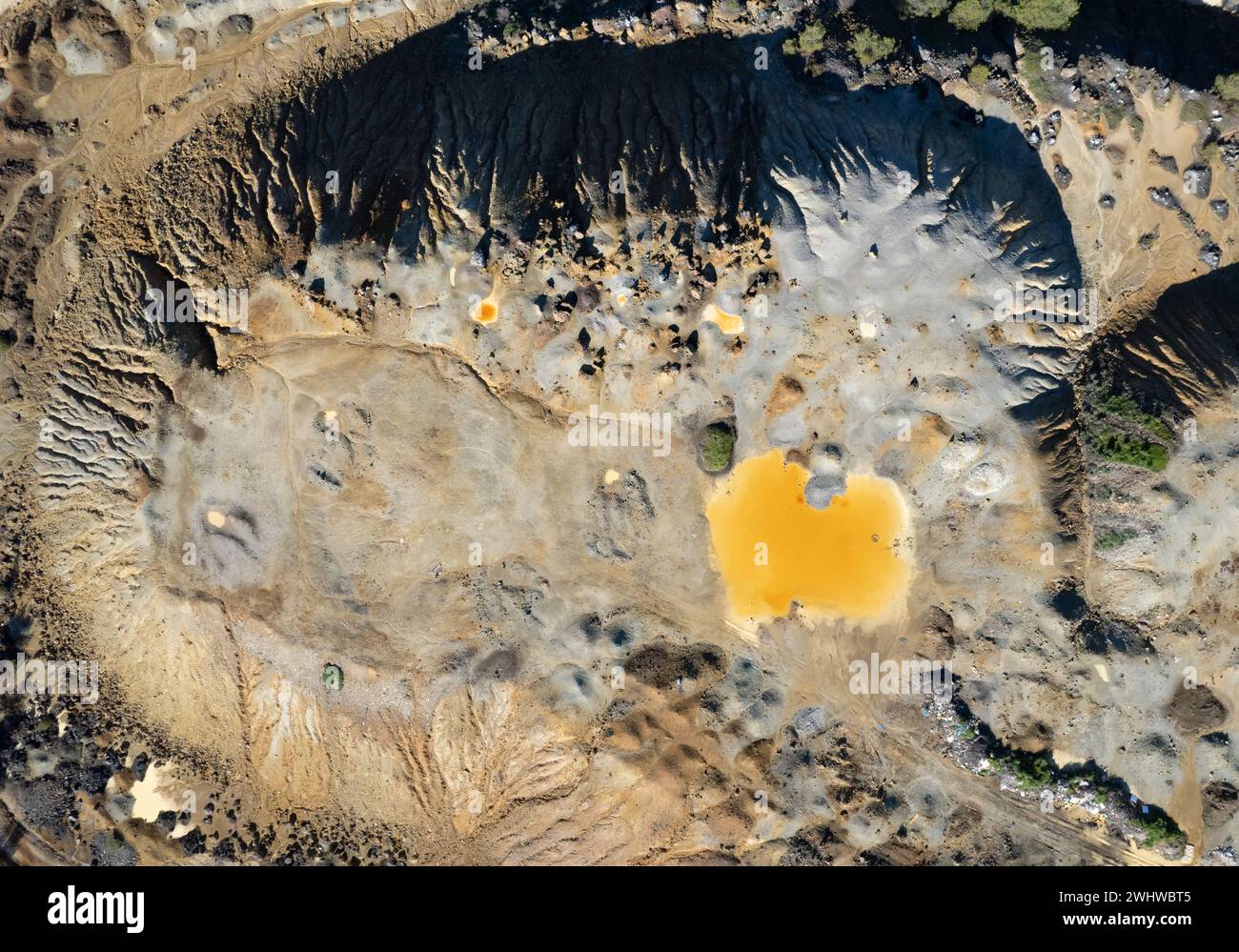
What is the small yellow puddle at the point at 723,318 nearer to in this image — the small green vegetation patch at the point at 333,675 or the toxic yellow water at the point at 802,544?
the toxic yellow water at the point at 802,544

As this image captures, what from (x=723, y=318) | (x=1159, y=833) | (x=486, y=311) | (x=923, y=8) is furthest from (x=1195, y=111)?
(x=486, y=311)

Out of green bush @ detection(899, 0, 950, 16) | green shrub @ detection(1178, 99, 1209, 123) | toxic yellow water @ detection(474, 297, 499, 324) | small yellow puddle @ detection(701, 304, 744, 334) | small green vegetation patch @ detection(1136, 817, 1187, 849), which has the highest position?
green bush @ detection(899, 0, 950, 16)

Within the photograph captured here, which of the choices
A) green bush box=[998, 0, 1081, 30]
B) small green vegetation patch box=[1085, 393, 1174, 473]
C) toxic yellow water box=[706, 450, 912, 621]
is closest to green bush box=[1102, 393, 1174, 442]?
small green vegetation patch box=[1085, 393, 1174, 473]

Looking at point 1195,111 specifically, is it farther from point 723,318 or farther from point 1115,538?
point 723,318

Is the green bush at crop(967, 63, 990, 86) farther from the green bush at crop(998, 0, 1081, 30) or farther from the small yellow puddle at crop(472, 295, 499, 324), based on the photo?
the small yellow puddle at crop(472, 295, 499, 324)

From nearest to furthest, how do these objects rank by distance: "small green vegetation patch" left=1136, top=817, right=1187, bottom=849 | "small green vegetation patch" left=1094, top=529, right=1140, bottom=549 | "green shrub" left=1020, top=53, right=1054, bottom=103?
"small green vegetation patch" left=1094, top=529, right=1140, bottom=549 → "small green vegetation patch" left=1136, top=817, right=1187, bottom=849 → "green shrub" left=1020, top=53, right=1054, bottom=103

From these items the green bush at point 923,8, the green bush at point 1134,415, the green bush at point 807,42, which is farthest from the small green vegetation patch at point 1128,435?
the green bush at point 807,42
